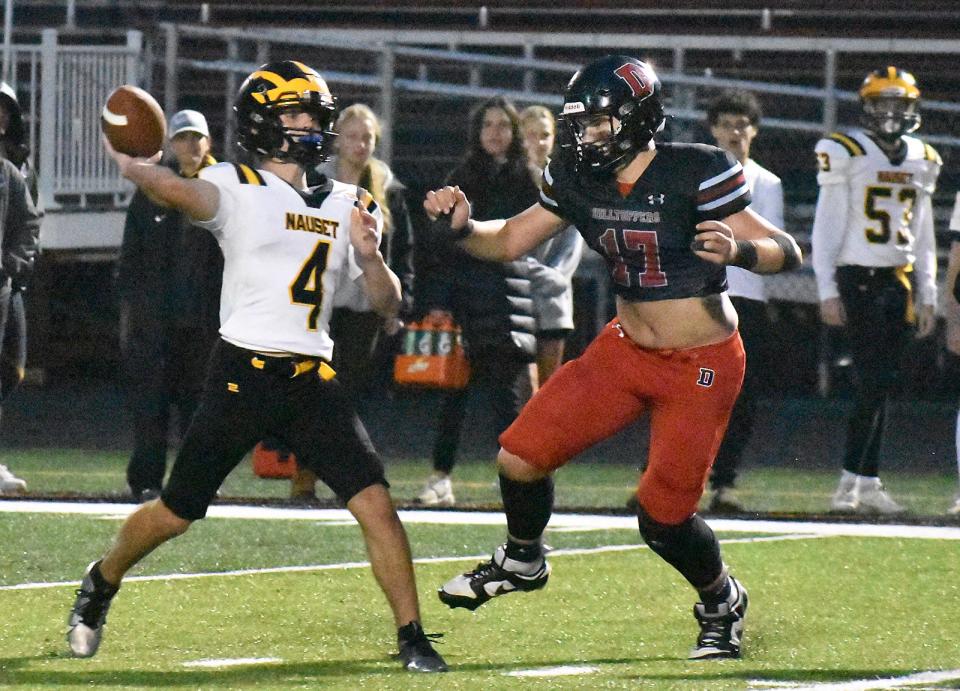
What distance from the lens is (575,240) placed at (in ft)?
32.7

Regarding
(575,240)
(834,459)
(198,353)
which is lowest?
(834,459)

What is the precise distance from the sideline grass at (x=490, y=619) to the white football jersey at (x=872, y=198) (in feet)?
5.19

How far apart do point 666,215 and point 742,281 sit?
360 centimetres

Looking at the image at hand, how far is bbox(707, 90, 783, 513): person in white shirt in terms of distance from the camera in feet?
31.9

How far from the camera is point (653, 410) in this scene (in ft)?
20.7

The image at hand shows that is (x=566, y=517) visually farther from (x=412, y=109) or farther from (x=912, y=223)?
(x=412, y=109)

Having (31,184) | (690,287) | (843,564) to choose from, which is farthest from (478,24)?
(690,287)

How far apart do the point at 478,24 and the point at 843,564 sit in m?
12.8

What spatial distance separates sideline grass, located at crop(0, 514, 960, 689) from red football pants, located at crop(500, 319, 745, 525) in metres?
0.53

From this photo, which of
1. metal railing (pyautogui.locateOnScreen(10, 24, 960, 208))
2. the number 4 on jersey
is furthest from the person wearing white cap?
metal railing (pyautogui.locateOnScreen(10, 24, 960, 208))

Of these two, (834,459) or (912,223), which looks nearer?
(912,223)

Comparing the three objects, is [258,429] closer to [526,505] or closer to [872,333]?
[526,505]

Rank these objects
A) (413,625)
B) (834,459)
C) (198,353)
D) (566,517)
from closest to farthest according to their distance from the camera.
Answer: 1. (413,625)
2. (566,517)
3. (198,353)
4. (834,459)

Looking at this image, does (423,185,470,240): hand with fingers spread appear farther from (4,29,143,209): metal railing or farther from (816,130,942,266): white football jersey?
(4,29,143,209): metal railing
